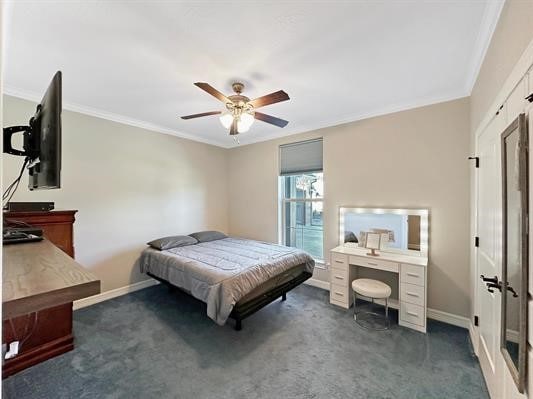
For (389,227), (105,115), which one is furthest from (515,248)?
(105,115)

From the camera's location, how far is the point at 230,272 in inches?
104

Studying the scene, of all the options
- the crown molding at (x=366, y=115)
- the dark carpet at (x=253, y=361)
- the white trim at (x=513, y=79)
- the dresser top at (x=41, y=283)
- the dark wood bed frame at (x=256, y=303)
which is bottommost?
the dark carpet at (x=253, y=361)

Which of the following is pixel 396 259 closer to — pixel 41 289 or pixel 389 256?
pixel 389 256

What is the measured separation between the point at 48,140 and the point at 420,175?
3.39 m

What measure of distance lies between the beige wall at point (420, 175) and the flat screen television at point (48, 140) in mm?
3249

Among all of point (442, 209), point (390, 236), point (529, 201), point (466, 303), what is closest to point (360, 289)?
point (390, 236)

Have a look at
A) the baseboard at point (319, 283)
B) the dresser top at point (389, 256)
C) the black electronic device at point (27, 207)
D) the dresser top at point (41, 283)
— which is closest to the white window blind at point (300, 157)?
the dresser top at point (389, 256)

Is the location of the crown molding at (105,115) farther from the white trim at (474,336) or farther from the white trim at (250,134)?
the white trim at (474,336)

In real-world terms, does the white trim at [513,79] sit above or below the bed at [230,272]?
above

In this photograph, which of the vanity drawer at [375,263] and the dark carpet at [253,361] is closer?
the dark carpet at [253,361]

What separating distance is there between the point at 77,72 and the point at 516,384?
3962 millimetres

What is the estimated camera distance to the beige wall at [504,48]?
1.30 meters

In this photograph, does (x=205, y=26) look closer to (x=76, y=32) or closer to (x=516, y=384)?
(x=76, y=32)

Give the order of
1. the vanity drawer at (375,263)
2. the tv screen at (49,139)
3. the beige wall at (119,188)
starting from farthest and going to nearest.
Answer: the beige wall at (119,188)
the vanity drawer at (375,263)
the tv screen at (49,139)
